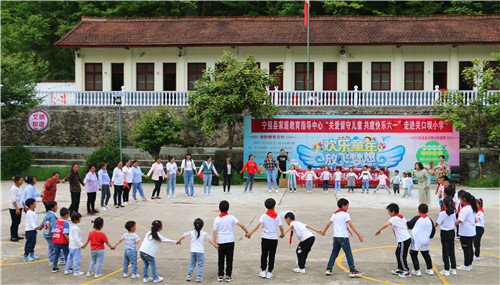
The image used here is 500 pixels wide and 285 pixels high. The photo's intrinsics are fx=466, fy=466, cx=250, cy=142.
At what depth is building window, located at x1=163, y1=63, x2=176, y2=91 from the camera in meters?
31.1

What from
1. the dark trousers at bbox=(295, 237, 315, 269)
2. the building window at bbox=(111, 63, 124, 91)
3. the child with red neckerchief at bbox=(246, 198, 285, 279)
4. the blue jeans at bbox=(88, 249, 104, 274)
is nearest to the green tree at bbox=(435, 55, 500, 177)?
the dark trousers at bbox=(295, 237, 315, 269)

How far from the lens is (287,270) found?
9.34m

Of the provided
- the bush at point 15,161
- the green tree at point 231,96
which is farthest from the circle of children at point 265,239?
the bush at point 15,161

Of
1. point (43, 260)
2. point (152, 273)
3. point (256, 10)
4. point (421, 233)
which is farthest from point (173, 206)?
point (256, 10)

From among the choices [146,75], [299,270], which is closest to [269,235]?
[299,270]

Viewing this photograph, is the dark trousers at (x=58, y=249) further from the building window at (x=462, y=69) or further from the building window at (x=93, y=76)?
the building window at (x=462, y=69)

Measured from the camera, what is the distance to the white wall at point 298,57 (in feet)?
95.3

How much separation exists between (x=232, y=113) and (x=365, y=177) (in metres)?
6.86

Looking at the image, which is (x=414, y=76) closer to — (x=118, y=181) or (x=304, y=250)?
(x=118, y=181)

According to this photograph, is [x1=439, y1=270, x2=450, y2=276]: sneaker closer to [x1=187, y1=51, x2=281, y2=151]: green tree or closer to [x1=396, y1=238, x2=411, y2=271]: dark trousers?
[x1=396, y1=238, x2=411, y2=271]: dark trousers

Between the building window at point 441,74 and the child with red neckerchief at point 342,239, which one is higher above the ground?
the building window at point 441,74

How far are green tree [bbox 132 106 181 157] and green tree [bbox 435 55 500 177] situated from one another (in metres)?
13.3

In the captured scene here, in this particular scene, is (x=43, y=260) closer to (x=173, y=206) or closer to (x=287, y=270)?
(x=287, y=270)

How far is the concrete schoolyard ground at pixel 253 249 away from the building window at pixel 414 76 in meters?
13.2
